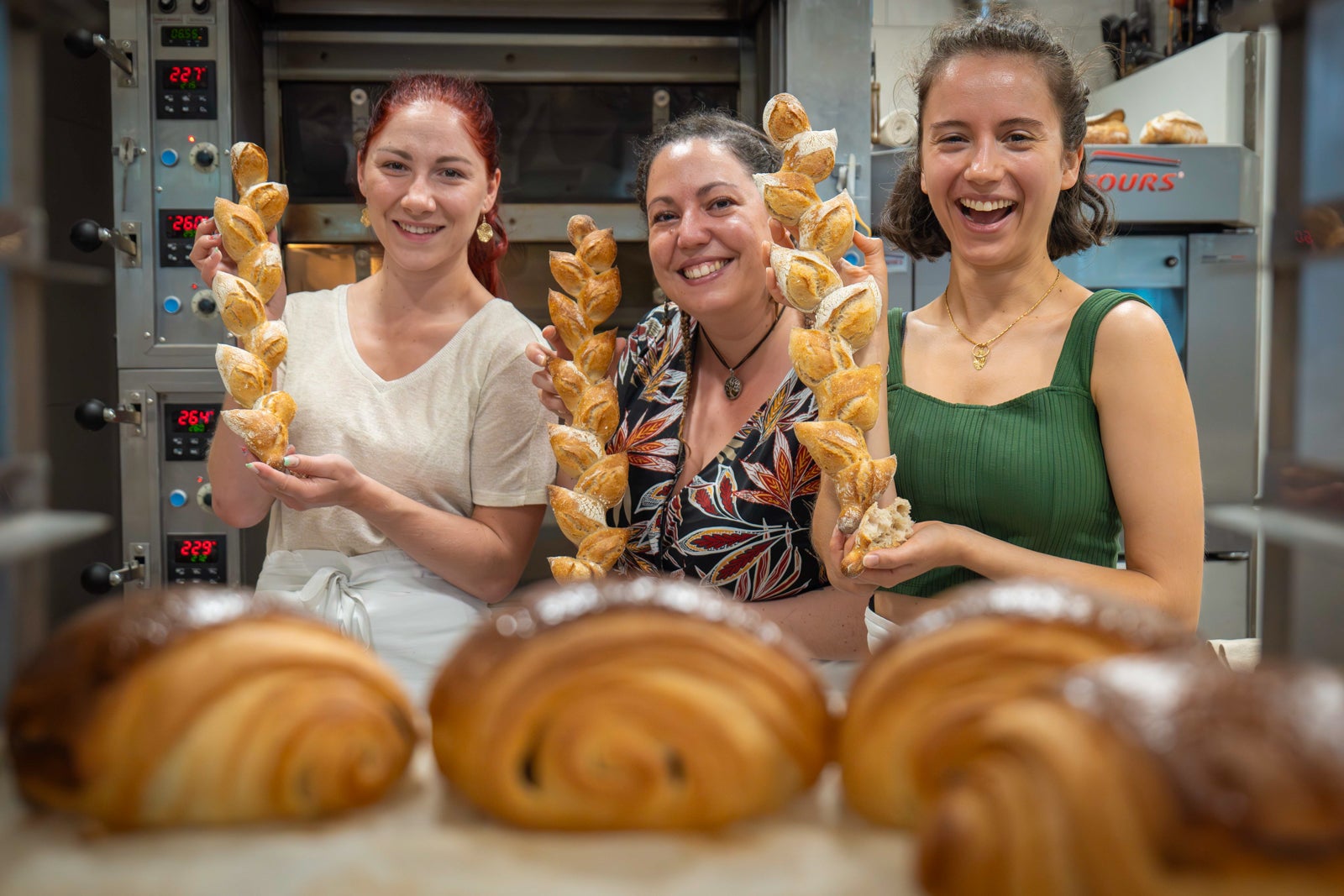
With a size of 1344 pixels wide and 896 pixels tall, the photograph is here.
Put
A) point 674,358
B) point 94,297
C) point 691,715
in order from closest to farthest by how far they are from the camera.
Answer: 1. point 691,715
2. point 674,358
3. point 94,297

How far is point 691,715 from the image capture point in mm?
582

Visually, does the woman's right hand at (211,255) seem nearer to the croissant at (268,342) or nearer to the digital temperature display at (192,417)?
the croissant at (268,342)

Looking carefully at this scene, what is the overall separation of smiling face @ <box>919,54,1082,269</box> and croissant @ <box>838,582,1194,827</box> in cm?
108

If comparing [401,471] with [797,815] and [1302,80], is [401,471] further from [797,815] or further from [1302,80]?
[1302,80]

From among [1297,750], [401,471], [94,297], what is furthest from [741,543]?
[94,297]

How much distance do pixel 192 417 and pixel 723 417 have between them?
1.62 metres

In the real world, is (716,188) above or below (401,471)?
above

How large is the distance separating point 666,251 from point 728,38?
1398 mm

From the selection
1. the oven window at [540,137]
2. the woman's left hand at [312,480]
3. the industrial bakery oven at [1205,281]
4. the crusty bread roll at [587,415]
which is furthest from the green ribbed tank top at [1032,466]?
the oven window at [540,137]

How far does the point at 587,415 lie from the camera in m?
1.77

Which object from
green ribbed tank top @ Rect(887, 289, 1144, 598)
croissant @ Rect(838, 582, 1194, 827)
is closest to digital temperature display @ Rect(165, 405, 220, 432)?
Result: green ribbed tank top @ Rect(887, 289, 1144, 598)

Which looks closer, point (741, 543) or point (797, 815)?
point (797, 815)

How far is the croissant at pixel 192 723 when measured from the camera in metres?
Answer: 0.57

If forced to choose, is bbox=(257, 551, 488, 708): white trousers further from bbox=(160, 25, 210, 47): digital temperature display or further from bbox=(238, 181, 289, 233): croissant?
bbox=(160, 25, 210, 47): digital temperature display
